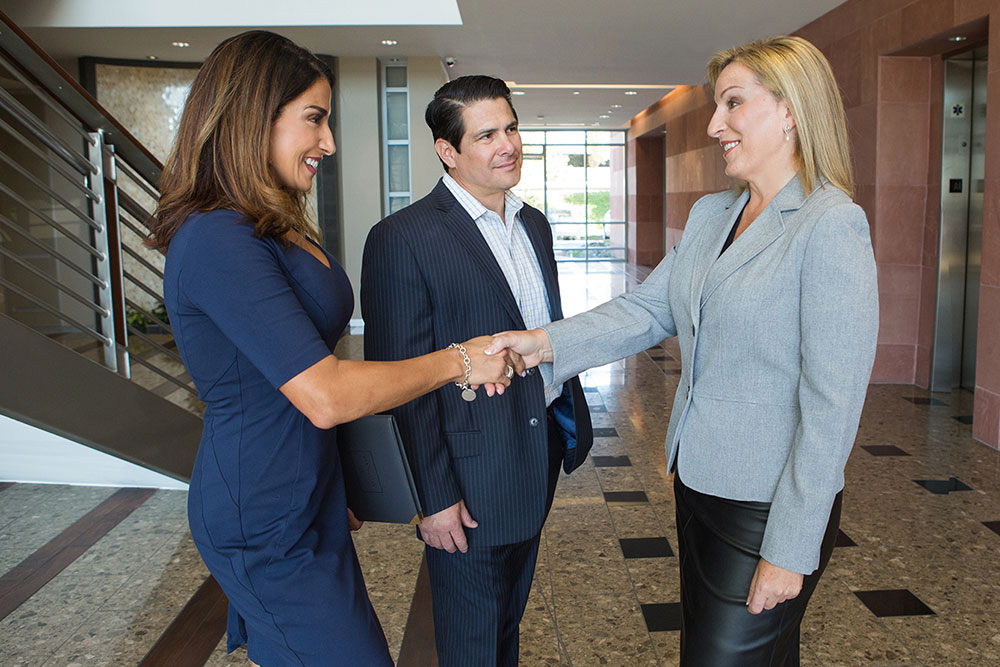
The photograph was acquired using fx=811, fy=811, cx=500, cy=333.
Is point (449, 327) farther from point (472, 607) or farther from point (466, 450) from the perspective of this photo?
point (472, 607)

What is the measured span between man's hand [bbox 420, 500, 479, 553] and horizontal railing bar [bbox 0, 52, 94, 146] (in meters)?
1.99

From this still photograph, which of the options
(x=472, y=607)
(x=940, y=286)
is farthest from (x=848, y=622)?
(x=940, y=286)

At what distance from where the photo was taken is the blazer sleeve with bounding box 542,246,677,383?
1.97 meters

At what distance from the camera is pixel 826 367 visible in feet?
4.59

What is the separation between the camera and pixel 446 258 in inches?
74.7

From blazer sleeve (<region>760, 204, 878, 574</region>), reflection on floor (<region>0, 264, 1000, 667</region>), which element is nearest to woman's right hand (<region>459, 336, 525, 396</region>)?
blazer sleeve (<region>760, 204, 878, 574</region>)

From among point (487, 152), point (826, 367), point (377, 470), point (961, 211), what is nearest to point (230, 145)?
point (377, 470)

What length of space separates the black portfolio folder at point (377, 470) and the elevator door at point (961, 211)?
587cm

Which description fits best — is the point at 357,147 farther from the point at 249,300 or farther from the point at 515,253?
the point at 249,300

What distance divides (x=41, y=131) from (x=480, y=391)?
1.97 meters

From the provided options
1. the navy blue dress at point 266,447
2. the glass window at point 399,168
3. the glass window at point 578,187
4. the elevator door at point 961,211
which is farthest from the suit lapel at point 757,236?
the glass window at point 578,187

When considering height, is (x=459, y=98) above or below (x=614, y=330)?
above

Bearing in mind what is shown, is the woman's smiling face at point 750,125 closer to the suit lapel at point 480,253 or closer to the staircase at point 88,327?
the suit lapel at point 480,253

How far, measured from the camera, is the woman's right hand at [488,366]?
171cm
